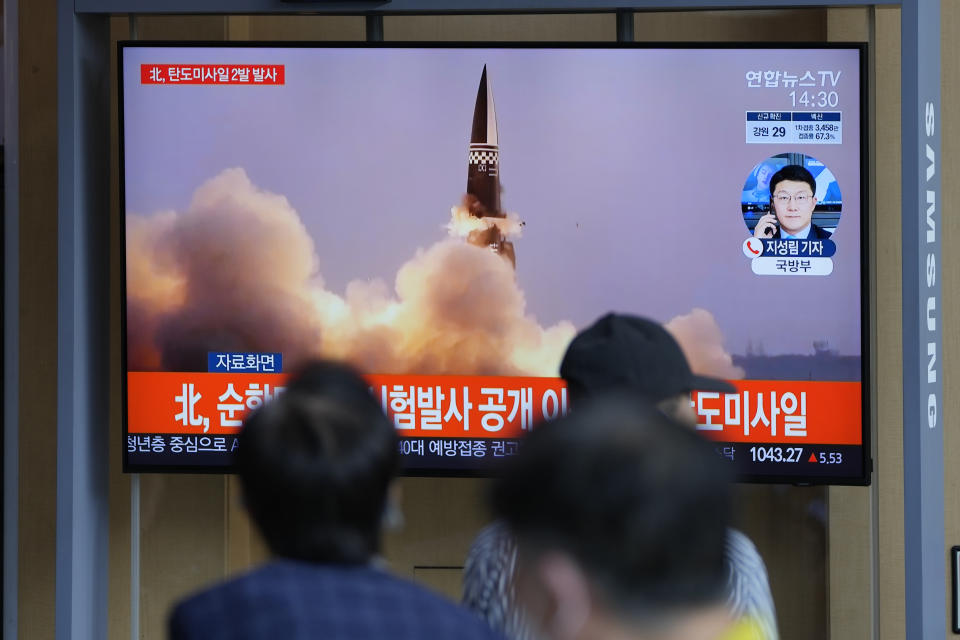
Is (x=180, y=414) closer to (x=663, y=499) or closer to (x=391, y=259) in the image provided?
(x=391, y=259)

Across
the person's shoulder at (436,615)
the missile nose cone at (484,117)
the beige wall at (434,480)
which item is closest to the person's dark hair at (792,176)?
the beige wall at (434,480)

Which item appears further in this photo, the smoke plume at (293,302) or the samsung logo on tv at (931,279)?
the smoke plume at (293,302)

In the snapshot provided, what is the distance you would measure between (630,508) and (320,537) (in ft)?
1.59

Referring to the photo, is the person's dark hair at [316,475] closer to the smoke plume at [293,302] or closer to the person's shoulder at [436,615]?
the person's shoulder at [436,615]

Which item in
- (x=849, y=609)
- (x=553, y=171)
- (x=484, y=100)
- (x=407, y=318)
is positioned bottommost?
Answer: (x=849, y=609)

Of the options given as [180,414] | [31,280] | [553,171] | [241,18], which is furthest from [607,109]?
[31,280]

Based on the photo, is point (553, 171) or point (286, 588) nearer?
point (286, 588)

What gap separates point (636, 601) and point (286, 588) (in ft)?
1.47

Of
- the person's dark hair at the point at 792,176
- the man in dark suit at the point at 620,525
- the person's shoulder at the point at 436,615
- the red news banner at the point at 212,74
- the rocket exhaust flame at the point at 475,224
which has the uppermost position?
the red news banner at the point at 212,74

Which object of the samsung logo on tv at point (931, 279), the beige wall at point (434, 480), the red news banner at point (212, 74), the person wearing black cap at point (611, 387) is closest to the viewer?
the person wearing black cap at point (611, 387)

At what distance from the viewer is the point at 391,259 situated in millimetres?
3500

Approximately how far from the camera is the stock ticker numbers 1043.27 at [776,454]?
3.39 metres

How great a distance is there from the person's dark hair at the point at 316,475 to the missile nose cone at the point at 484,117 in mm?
2236

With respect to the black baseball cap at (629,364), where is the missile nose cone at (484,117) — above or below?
above
